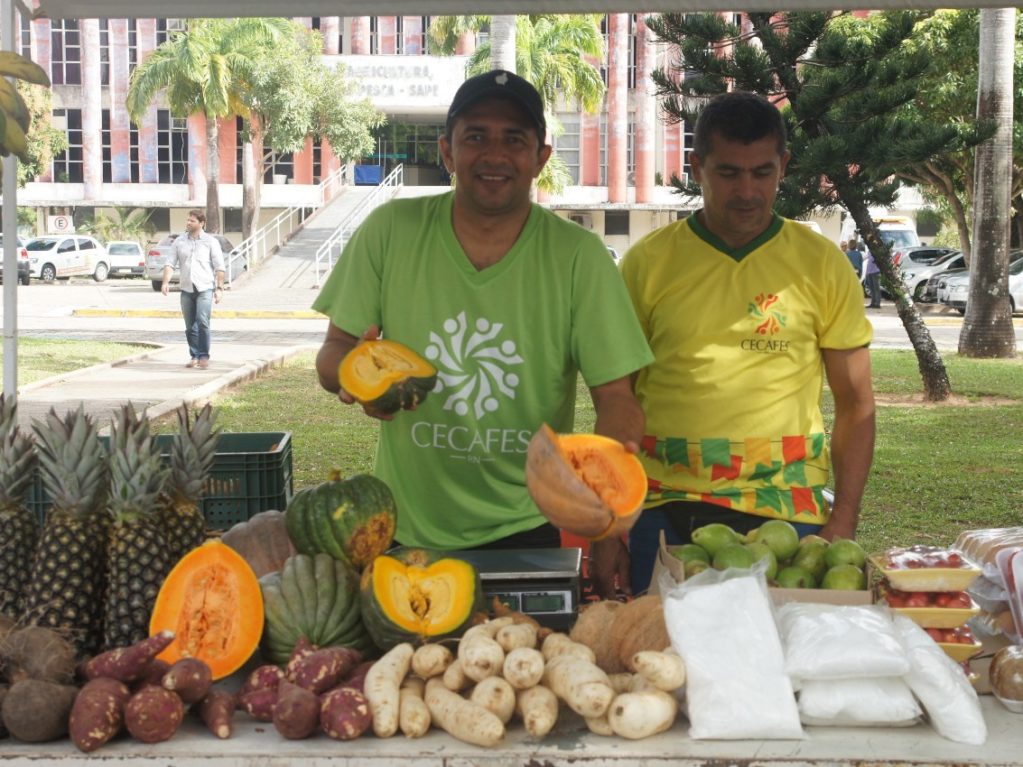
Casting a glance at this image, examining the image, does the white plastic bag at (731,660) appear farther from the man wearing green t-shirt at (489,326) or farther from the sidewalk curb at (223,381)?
the sidewalk curb at (223,381)

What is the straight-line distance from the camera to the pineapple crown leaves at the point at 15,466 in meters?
2.87

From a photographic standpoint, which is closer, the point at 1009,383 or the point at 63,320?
the point at 1009,383

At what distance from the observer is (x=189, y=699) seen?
94.8 inches

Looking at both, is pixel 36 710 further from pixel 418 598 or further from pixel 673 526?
pixel 673 526

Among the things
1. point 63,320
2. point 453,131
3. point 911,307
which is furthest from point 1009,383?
point 63,320

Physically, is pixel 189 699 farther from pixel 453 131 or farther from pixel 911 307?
pixel 911 307

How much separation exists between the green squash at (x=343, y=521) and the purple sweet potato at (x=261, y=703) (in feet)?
1.58

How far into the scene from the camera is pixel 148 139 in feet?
162

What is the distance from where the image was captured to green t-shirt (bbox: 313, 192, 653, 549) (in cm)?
328

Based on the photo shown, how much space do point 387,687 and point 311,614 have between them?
1.26 feet

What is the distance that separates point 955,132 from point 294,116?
32.0 m

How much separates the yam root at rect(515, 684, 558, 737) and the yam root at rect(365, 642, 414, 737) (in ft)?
0.80

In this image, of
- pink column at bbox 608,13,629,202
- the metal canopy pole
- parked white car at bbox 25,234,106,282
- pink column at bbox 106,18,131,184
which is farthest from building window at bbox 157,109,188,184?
the metal canopy pole

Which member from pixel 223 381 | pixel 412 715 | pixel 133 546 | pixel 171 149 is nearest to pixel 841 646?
pixel 412 715
